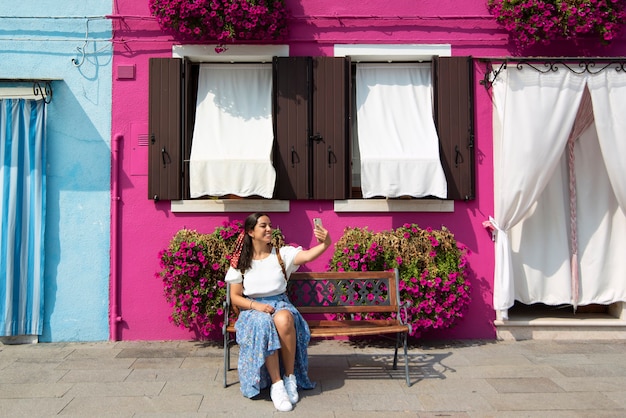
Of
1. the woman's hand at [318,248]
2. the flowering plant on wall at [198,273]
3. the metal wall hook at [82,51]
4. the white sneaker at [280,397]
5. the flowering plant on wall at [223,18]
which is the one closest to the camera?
the white sneaker at [280,397]

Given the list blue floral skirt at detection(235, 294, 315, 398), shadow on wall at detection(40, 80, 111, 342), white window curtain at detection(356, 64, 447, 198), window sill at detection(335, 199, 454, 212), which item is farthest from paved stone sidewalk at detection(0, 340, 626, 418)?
white window curtain at detection(356, 64, 447, 198)

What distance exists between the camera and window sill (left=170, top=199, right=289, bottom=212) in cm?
597

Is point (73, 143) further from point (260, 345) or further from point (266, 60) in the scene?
point (260, 345)

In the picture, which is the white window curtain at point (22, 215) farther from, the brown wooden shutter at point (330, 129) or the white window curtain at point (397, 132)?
the white window curtain at point (397, 132)

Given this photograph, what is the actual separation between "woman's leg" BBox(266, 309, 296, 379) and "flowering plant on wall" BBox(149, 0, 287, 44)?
317cm

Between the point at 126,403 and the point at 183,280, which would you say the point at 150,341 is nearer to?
the point at 183,280

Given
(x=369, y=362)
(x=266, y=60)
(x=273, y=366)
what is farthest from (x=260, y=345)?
(x=266, y=60)

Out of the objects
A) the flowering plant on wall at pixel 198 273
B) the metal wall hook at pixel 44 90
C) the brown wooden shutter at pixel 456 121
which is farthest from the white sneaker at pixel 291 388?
the metal wall hook at pixel 44 90

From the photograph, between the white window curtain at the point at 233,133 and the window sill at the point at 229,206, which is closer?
the white window curtain at the point at 233,133

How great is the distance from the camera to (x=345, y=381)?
462cm

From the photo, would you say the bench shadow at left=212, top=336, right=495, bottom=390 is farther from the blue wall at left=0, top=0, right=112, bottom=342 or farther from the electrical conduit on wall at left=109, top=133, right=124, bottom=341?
the blue wall at left=0, top=0, right=112, bottom=342

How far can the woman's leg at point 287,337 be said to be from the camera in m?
4.20

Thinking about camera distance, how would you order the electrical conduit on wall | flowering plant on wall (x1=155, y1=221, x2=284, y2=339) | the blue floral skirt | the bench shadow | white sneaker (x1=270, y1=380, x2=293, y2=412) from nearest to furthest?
white sneaker (x1=270, y1=380, x2=293, y2=412) < the blue floral skirt < the bench shadow < flowering plant on wall (x1=155, y1=221, x2=284, y2=339) < the electrical conduit on wall

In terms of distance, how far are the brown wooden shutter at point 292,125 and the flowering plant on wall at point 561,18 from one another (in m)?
2.34
